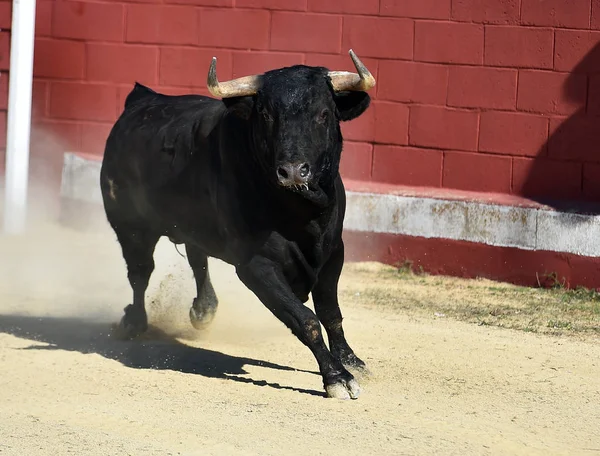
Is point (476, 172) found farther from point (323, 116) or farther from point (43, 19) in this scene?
point (43, 19)

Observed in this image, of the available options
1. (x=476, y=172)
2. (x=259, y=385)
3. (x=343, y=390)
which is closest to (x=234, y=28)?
(x=476, y=172)

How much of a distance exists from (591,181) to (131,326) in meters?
3.55

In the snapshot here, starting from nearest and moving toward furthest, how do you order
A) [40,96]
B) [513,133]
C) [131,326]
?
[131,326] → [513,133] → [40,96]

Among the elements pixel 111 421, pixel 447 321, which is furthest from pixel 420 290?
pixel 111 421

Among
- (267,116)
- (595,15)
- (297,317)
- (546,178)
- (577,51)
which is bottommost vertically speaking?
(297,317)

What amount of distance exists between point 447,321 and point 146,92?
228 centimetres

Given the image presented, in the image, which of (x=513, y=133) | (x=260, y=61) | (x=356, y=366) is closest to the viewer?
(x=356, y=366)

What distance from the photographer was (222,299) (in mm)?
8148

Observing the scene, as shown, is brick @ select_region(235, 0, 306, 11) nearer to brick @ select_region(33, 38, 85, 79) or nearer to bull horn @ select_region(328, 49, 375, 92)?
brick @ select_region(33, 38, 85, 79)

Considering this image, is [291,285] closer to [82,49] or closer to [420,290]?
[420,290]

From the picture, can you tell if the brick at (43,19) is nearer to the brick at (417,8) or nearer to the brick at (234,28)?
the brick at (234,28)

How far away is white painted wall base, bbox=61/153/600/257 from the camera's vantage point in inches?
331

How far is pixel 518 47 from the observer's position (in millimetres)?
8953

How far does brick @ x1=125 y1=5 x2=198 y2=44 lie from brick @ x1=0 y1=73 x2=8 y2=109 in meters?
1.19
